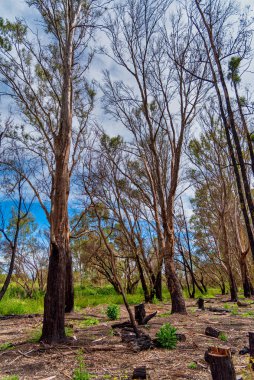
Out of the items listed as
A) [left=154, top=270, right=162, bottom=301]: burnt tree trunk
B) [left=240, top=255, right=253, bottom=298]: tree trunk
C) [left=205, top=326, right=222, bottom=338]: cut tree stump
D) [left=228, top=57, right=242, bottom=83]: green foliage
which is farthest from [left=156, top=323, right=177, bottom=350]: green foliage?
[left=240, top=255, right=253, bottom=298]: tree trunk

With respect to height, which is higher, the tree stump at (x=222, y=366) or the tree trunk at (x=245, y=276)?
the tree trunk at (x=245, y=276)

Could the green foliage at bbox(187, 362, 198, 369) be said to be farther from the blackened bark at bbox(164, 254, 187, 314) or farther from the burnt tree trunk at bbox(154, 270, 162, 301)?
the burnt tree trunk at bbox(154, 270, 162, 301)

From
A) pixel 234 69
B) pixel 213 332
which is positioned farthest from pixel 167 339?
pixel 234 69

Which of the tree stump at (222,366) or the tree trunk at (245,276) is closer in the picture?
the tree stump at (222,366)

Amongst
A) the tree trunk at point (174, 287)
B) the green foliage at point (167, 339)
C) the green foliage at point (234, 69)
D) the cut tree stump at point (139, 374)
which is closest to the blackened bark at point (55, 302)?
the green foliage at point (167, 339)

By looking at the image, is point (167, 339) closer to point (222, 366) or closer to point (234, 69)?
point (222, 366)

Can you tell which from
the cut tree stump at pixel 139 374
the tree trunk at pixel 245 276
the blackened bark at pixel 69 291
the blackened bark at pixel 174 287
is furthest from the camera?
the tree trunk at pixel 245 276

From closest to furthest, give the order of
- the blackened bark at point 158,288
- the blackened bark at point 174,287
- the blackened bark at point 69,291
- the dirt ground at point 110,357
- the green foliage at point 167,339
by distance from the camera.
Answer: the dirt ground at point 110,357, the green foliage at point 167,339, the blackened bark at point 174,287, the blackened bark at point 69,291, the blackened bark at point 158,288

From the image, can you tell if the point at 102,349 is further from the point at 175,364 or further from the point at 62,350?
the point at 175,364

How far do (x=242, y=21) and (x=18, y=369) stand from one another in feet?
28.9

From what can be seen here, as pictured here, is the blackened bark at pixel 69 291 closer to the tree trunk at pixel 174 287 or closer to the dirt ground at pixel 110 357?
the tree trunk at pixel 174 287

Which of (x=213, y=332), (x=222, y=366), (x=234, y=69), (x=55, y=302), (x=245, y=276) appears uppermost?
(x=234, y=69)

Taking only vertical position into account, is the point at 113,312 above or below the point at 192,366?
above

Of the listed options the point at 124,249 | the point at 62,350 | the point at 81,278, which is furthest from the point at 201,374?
the point at 81,278
